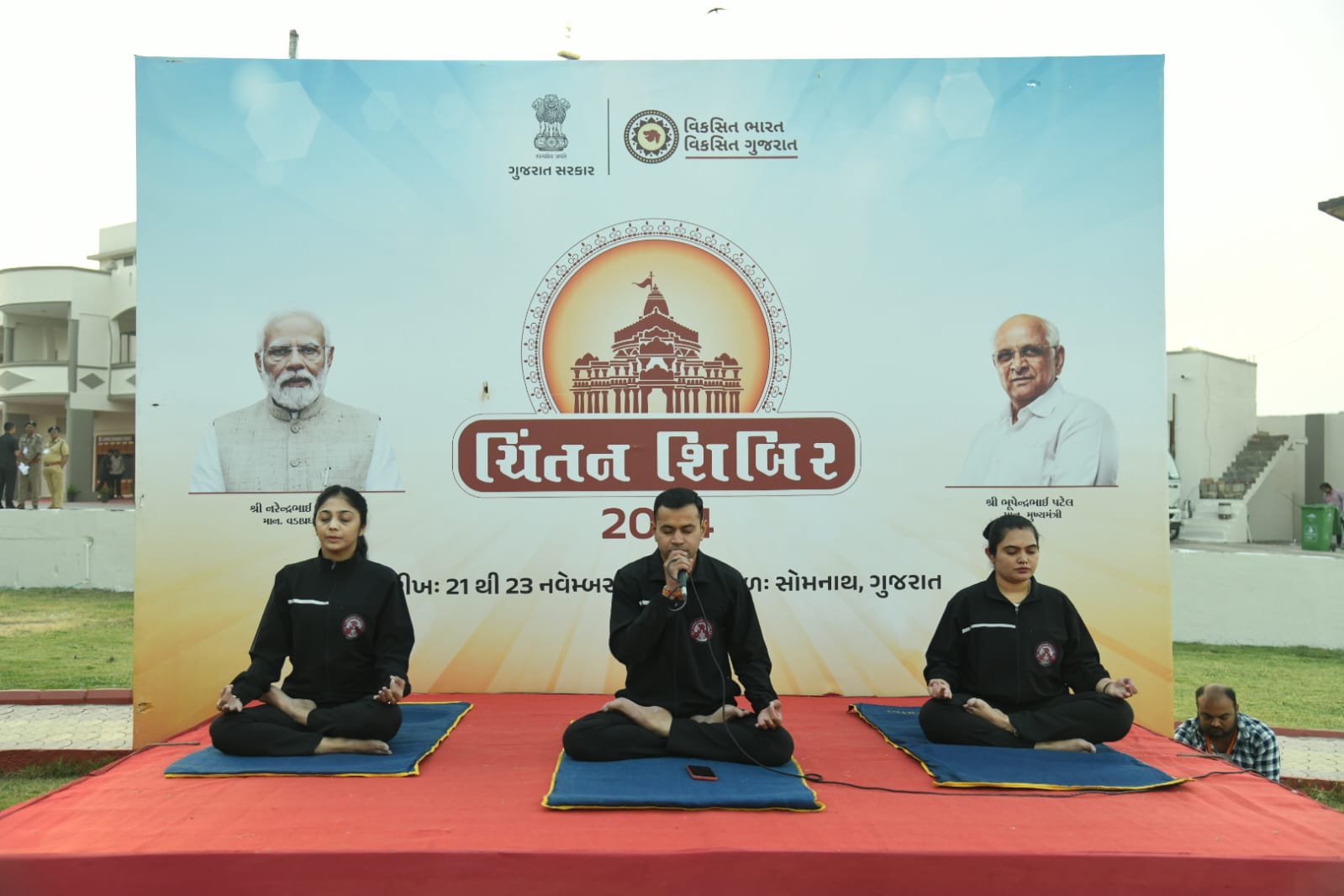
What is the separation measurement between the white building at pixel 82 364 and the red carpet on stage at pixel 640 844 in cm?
2066

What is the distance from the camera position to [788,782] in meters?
2.76

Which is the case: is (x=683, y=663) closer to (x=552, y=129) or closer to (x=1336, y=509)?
(x=552, y=129)

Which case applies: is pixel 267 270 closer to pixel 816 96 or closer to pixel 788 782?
pixel 816 96

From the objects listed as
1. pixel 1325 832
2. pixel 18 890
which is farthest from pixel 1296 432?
pixel 18 890

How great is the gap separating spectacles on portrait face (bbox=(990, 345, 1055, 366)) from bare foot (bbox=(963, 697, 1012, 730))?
62.1 inches

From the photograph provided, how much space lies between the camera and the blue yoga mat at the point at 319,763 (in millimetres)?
2859


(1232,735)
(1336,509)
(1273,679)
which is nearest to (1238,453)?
(1336,509)

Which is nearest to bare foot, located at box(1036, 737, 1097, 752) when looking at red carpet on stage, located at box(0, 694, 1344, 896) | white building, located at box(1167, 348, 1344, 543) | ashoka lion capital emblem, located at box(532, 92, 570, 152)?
red carpet on stage, located at box(0, 694, 1344, 896)

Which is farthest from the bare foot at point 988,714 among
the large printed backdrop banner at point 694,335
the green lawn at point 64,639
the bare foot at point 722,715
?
the green lawn at point 64,639

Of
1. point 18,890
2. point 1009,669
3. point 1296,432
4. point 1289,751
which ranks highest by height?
point 1296,432

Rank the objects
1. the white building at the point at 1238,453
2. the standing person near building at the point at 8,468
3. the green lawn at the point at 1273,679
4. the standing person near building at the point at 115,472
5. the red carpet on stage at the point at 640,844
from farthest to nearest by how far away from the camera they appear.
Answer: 1. the standing person near building at the point at 115,472
2. the white building at the point at 1238,453
3. the standing person near building at the point at 8,468
4. the green lawn at the point at 1273,679
5. the red carpet on stage at the point at 640,844

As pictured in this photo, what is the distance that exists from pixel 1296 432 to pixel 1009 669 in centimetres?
1779

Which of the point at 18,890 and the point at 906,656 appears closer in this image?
the point at 18,890

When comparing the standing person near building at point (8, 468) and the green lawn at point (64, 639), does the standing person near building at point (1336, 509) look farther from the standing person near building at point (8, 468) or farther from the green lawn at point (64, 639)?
the standing person near building at point (8, 468)
